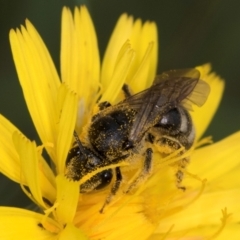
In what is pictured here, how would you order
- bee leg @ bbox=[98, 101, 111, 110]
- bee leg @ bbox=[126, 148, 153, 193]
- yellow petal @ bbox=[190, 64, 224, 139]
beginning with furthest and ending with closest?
1. yellow petal @ bbox=[190, 64, 224, 139]
2. bee leg @ bbox=[98, 101, 111, 110]
3. bee leg @ bbox=[126, 148, 153, 193]

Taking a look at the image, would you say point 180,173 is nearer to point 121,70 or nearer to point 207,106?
point 121,70

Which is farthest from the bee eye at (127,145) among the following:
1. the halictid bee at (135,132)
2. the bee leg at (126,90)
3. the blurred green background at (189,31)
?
the blurred green background at (189,31)

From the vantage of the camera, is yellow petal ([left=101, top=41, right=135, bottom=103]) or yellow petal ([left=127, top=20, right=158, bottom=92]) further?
yellow petal ([left=127, top=20, right=158, bottom=92])

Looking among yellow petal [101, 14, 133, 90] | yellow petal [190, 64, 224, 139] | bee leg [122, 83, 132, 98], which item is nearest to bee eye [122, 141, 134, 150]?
bee leg [122, 83, 132, 98]

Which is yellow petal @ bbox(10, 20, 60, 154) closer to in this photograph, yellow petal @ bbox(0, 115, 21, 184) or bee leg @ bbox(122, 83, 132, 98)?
yellow petal @ bbox(0, 115, 21, 184)

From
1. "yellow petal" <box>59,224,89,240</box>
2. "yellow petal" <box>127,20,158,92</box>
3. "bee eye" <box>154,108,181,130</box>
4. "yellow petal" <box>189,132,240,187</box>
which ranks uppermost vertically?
"yellow petal" <box>127,20,158,92</box>

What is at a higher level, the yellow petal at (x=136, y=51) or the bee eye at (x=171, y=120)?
the yellow petal at (x=136, y=51)

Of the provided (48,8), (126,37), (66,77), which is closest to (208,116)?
A: (126,37)

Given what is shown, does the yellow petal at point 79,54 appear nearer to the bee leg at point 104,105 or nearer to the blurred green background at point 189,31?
the bee leg at point 104,105
